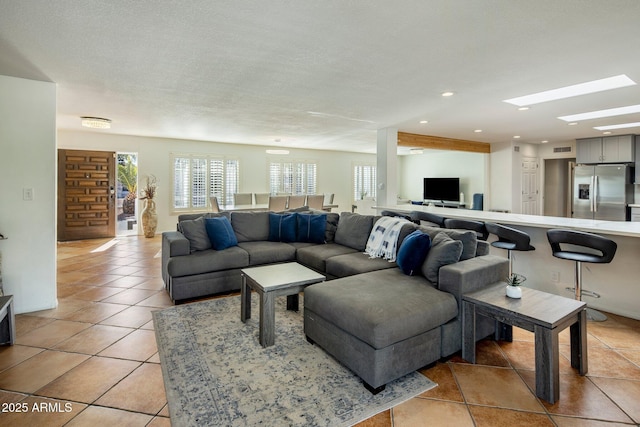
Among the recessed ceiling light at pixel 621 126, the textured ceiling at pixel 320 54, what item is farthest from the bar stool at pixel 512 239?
the recessed ceiling light at pixel 621 126

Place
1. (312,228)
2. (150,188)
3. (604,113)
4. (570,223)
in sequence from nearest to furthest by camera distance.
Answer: (570,223) → (312,228) → (604,113) → (150,188)

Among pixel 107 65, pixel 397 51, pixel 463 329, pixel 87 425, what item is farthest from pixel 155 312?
pixel 397 51

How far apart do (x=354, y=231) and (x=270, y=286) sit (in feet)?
5.91

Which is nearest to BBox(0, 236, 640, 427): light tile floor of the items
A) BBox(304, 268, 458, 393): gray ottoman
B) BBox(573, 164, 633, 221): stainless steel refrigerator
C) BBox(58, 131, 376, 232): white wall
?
BBox(304, 268, 458, 393): gray ottoman

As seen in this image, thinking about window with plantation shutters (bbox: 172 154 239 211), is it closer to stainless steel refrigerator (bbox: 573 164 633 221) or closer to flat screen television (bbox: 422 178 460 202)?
flat screen television (bbox: 422 178 460 202)

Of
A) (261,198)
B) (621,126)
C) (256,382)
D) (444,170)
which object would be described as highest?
(621,126)

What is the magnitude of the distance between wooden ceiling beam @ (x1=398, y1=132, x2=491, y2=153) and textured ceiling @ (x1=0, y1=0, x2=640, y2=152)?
1.62m

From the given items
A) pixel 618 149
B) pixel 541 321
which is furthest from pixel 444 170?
pixel 541 321

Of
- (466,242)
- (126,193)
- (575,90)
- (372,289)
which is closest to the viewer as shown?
(372,289)

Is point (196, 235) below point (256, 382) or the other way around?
the other way around

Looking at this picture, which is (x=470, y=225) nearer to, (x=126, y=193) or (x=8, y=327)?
(x=8, y=327)

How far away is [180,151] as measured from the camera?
8086 millimetres

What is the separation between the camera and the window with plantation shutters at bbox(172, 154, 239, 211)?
816 centimetres

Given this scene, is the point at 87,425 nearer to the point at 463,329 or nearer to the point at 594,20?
the point at 463,329
